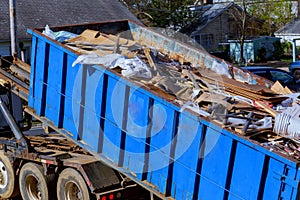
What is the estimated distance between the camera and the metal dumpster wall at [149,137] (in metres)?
6.25

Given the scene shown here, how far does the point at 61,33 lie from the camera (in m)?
10.1

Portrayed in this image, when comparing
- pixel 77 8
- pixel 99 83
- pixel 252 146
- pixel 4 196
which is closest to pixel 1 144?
pixel 4 196

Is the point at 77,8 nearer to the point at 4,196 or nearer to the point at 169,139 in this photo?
the point at 4,196

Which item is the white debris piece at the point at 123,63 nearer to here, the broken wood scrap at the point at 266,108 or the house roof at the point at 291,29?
the broken wood scrap at the point at 266,108

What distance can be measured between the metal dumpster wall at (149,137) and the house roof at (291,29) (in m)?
43.0

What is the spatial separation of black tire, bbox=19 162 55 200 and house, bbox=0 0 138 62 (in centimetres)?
1540

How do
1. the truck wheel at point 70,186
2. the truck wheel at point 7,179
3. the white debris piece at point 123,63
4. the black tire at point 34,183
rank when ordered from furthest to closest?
the truck wheel at point 7,179
the black tire at point 34,183
the truck wheel at point 70,186
the white debris piece at point 123,63

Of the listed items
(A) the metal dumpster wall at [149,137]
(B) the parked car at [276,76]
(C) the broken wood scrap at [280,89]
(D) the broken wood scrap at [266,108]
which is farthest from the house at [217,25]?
(D) the broken wood scrap at [266,108]

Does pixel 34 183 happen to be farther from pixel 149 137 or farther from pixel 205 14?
pixel 205 14

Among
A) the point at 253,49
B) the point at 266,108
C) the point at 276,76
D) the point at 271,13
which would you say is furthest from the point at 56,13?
the point at 271,13

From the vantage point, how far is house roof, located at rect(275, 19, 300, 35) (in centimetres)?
4959

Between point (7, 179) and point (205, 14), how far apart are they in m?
42.3

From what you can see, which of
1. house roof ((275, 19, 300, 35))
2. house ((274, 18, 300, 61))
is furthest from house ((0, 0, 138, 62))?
house roof ((275, 19, 300, 35))

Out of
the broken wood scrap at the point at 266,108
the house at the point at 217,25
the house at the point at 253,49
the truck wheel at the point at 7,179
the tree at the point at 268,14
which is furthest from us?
the tree at the point at 268,14
